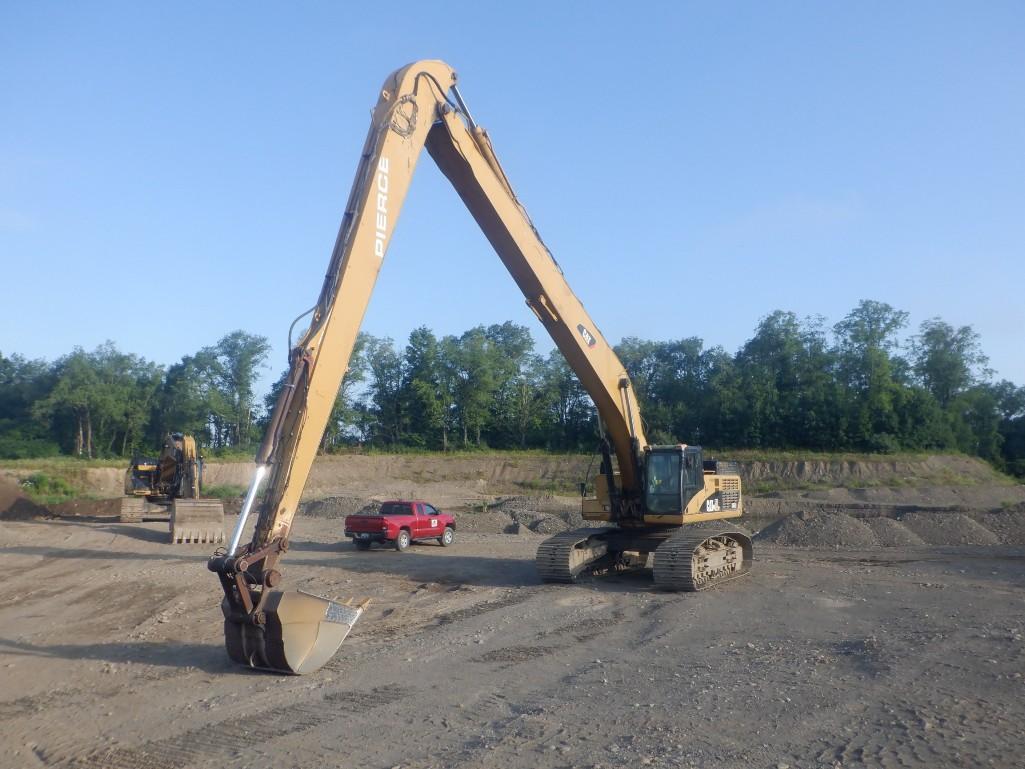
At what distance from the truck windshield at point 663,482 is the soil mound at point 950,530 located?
14148 millimetres

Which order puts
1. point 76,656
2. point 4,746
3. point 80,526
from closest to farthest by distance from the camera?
1. point 4,746
2. point 76,656
3. point 80,526

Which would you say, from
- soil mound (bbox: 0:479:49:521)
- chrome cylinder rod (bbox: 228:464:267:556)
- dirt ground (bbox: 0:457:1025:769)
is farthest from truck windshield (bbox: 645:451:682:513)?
soil mound (bbox: 0:479:49:521)

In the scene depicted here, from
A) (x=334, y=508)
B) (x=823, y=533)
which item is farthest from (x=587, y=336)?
(x=334, y=508)

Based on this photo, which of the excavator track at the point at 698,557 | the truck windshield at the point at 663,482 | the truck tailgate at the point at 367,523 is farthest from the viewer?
the truck tailgate at the point at 367,523

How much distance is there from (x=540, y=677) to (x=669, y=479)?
7893mm

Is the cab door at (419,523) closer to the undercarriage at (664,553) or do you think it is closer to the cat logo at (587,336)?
the undercarriage at (664,553)

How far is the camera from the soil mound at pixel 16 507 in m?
36.7

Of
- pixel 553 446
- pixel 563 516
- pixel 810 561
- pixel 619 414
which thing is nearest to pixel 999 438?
pixel 553 446

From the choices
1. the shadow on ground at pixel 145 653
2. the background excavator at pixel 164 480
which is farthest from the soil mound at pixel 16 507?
the shadow on ground at pixel 145 653

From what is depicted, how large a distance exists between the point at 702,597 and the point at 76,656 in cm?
949

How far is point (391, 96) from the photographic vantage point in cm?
1116

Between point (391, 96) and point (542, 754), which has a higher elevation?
point (391, 96)

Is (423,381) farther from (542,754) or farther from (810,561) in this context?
(542,754)

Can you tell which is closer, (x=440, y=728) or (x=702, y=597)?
(x=440, y=728)
